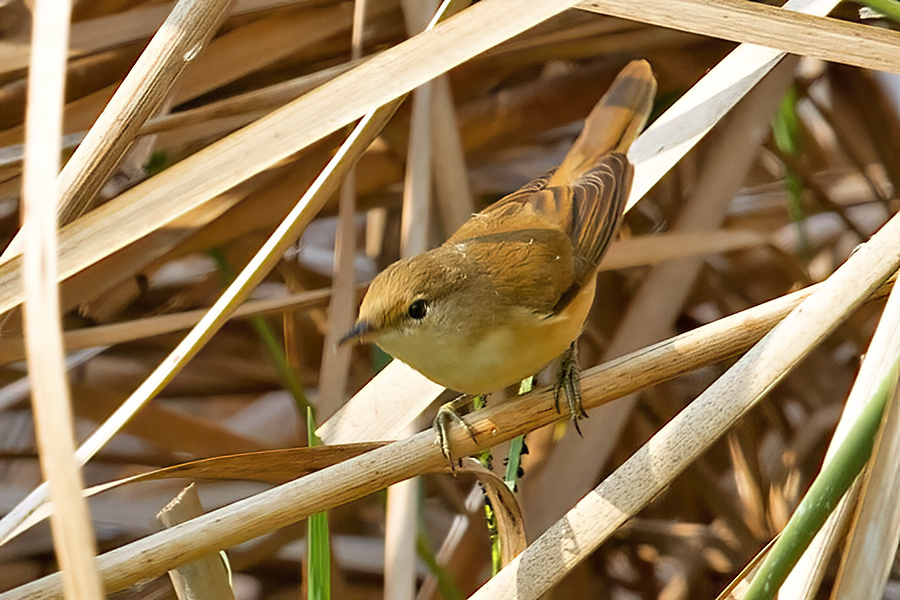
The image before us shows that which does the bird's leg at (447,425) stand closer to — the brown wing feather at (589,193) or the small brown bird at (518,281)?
the small brown bird at (518,281)

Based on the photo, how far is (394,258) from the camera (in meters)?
2.12

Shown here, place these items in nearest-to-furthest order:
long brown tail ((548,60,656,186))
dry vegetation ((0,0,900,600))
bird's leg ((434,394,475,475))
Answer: dry vegetation ((0,0,900,600)) < bird's leg ((434,394,475,475)) < long brown tail ((548,60,656,186))

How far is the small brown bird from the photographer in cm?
127

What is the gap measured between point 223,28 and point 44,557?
4.36ft

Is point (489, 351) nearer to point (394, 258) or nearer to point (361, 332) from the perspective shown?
point (361, 332)

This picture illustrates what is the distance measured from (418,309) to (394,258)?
836 millimetres


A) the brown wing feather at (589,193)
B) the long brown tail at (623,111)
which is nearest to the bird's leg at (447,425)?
the brown wing feather at (589,193)

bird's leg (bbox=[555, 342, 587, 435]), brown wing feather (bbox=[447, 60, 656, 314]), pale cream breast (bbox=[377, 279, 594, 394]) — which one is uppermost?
brown wing feather (bbox=[447, 60, 656, 314])

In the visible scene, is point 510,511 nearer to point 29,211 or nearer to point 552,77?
point 29,211

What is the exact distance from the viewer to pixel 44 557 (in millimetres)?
1950

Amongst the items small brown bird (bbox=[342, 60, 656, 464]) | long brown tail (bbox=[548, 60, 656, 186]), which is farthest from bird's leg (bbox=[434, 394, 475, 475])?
long brown tail (bbox=[548, 60, 656, 186])

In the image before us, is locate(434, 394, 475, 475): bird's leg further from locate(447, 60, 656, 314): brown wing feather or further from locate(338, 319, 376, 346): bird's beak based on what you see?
locate(447, 60, 656, 314): brown wing feather

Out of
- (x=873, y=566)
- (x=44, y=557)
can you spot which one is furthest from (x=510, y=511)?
(x=44, y=557)

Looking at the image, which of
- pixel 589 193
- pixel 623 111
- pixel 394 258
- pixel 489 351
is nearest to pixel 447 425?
pixel 489 351
